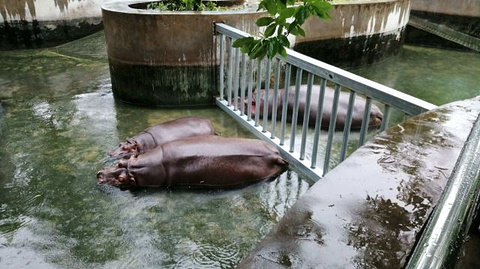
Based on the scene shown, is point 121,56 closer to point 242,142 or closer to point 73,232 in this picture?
point 242,142

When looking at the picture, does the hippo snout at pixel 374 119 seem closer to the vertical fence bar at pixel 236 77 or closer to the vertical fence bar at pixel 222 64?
the vertical fence bar at pixel 236 77

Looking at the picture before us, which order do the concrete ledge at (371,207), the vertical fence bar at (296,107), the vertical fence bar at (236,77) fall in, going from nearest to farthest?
the concrete ledge at (371,207) → the vertical fence bar at (296,107) → the vertical fence bar at (236,77)

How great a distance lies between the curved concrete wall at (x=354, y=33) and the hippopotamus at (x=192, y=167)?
3.52m

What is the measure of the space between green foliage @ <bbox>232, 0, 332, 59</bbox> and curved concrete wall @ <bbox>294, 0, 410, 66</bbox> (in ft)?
16.7

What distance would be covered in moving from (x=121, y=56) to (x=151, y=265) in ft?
10.7

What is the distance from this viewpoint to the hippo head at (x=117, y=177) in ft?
10.7

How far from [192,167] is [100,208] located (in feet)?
2.58

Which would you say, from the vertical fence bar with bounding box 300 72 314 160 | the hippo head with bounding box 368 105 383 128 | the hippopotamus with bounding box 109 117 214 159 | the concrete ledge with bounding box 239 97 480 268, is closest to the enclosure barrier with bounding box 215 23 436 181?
the vertical fence bar with bounding box 300 72 314 160

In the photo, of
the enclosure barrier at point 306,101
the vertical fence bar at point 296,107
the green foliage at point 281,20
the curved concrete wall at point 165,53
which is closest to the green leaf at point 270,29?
the green foliage at point 281,20

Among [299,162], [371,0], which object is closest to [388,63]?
[371,0]

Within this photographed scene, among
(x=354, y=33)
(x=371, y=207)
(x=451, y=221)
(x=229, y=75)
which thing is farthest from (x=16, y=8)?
(x=451, y=221)

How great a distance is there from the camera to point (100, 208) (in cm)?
309

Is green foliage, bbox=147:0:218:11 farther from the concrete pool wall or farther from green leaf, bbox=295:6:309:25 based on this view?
green leaf, bbox=295:6:309:25

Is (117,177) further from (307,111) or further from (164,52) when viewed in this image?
(164,52)
